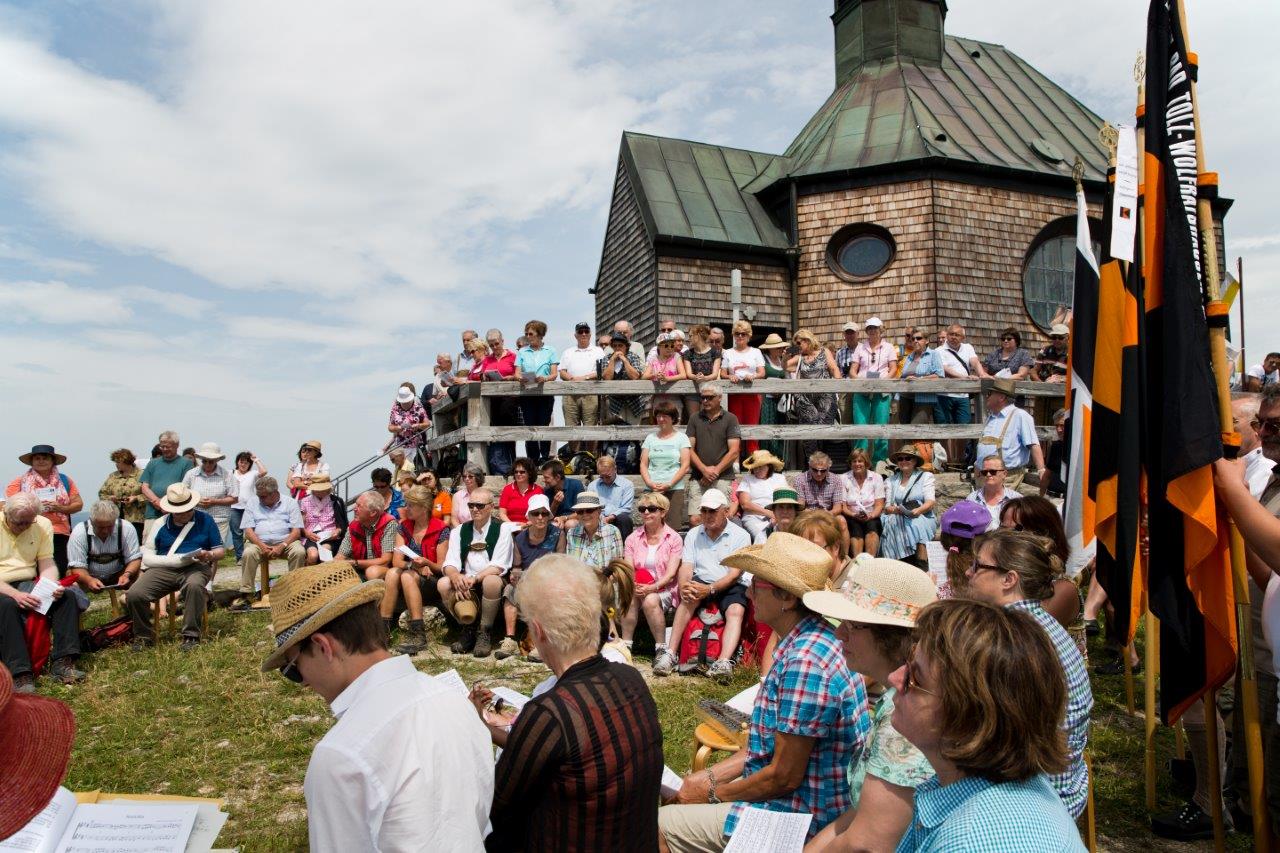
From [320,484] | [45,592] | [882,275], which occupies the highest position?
[882,275]

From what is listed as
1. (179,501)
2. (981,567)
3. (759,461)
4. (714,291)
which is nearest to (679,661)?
(759,461)

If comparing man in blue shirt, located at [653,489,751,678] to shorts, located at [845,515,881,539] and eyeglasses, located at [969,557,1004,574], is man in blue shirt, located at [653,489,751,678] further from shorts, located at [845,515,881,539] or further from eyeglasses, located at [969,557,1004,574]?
eyeglasses, located at [969,557,1004,574]

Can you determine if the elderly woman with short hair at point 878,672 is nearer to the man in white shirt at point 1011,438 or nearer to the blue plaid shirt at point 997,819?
the blue plaid shirt at point 997,819

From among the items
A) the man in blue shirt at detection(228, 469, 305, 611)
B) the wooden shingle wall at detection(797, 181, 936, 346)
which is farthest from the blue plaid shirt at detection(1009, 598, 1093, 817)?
the wooden shingle wall at detection(797, 181, 936, 346)

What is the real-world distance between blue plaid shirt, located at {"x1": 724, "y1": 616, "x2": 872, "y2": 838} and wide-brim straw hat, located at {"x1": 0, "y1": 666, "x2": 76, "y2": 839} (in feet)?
6.49

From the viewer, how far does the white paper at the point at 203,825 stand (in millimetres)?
2449

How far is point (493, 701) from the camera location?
3.37 metres

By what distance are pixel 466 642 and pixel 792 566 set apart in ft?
16.6

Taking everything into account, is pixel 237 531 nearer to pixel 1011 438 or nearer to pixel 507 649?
pixel 507 649

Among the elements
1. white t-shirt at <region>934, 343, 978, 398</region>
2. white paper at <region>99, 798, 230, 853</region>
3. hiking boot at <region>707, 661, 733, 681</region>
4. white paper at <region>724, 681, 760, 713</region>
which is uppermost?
white t-shirt at <region>934, 343, 978, 398</region>

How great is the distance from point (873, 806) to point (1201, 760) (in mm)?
2873

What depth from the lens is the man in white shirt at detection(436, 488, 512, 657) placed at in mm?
7465

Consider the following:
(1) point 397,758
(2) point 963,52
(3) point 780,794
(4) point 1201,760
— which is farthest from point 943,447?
(2) point 963,52

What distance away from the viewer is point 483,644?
7348 mm
